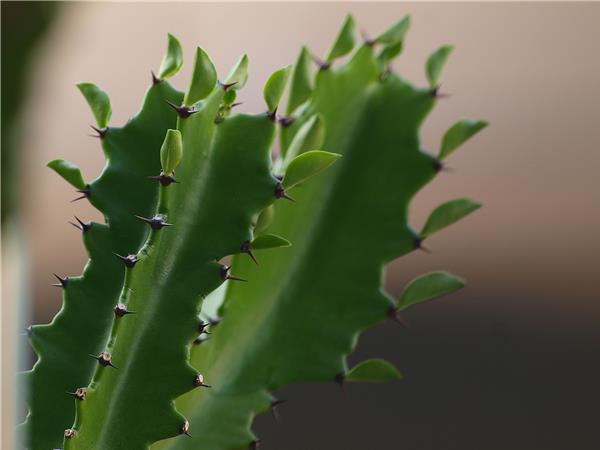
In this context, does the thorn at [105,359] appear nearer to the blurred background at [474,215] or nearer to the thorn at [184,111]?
the thorn at [184,111]

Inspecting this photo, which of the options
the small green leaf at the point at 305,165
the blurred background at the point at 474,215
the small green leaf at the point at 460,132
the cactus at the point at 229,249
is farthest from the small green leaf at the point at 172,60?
the blurred background at the point at 474,215

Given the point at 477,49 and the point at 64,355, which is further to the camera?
the point at 477,49

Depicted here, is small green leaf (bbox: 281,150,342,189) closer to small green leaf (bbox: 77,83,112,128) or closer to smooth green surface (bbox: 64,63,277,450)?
smooth green surface (bbox: 64,63,277,450)

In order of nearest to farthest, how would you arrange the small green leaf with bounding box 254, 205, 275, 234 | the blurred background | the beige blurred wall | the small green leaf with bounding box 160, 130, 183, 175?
the small green leaf with bounding box 160, 130, 183, 175
the small green leaf with bounding box 254, 205, 275, 234
the blurred background
the beige blurred wall

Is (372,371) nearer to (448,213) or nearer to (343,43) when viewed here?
(448,213)

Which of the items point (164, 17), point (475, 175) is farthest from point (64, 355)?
point (164, 17)

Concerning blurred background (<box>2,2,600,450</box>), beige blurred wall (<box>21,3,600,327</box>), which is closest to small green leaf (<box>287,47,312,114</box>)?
blurred background (<box>2,2,600,450</box>)

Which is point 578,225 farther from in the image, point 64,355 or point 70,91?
point 64,355
